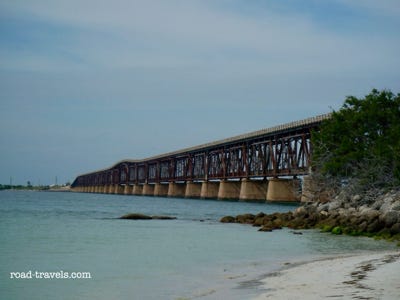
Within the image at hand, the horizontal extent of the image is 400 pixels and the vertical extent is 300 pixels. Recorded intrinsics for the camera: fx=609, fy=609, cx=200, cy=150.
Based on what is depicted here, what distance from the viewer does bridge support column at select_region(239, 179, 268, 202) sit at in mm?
96044

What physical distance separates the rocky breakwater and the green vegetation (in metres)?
3.12

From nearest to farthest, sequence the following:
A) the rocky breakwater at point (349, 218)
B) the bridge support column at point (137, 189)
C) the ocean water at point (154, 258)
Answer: the ocean water at point (154, 258) < the rocky breakwater at point (349, 218) < the bridge support column at point (137, 189)

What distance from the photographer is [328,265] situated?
17891mm

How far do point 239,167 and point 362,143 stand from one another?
51419mm

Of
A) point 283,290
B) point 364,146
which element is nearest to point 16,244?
point 283,290

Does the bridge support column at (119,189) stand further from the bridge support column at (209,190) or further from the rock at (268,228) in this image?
the rock at (268,228)

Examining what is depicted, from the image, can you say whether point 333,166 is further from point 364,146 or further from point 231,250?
point 231,250

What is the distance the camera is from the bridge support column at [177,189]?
141 m

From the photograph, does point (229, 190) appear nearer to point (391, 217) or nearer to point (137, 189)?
point (137, 189)

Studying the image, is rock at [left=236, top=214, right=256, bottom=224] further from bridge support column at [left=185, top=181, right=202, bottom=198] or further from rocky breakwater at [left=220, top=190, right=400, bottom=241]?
bridge support column at [left=185, top=181, right=202, bottom=198]

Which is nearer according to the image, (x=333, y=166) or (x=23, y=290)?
(x=23, y=290)

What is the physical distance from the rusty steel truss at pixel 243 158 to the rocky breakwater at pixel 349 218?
31.8 metres

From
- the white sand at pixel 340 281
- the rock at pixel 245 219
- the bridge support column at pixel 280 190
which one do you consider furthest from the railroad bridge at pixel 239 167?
the white sand at pixel 340 281

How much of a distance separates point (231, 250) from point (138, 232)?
10.7 m
